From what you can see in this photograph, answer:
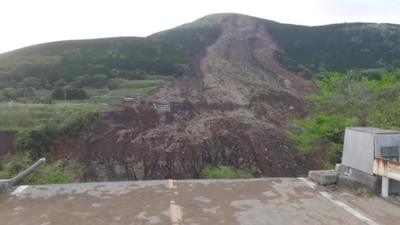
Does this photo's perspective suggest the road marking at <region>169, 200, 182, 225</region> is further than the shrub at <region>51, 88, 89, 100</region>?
No

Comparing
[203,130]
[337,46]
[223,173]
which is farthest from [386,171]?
[337,46]

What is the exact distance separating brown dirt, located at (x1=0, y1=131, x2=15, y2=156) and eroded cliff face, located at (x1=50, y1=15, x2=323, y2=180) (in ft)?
6.75

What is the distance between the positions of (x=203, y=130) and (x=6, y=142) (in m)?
8.87

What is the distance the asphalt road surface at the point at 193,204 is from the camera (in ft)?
15.8

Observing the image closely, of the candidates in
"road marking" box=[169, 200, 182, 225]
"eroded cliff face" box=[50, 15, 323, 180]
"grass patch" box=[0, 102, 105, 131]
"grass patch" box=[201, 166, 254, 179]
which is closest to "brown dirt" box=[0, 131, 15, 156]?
"grass patch" box=[0, 102, 105, 131]

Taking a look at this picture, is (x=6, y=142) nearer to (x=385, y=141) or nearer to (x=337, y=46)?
(x=385, y=141)

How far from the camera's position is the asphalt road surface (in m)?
4.82

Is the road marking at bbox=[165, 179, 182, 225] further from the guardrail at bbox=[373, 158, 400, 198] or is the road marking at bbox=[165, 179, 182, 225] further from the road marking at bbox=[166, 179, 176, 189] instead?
the guardrail at bbox=[373, 158, 400, 198]

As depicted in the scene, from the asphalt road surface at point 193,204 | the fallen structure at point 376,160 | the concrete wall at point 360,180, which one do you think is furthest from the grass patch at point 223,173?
the fallen structure at point 376,160

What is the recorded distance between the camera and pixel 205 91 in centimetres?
2950

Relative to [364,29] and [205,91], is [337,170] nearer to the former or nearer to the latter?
[205,91]

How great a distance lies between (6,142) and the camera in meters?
19.4

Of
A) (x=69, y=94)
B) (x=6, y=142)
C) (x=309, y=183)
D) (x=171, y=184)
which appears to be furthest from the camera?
(x=69, y=94)

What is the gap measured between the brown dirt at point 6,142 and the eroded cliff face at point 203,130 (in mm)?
2058
